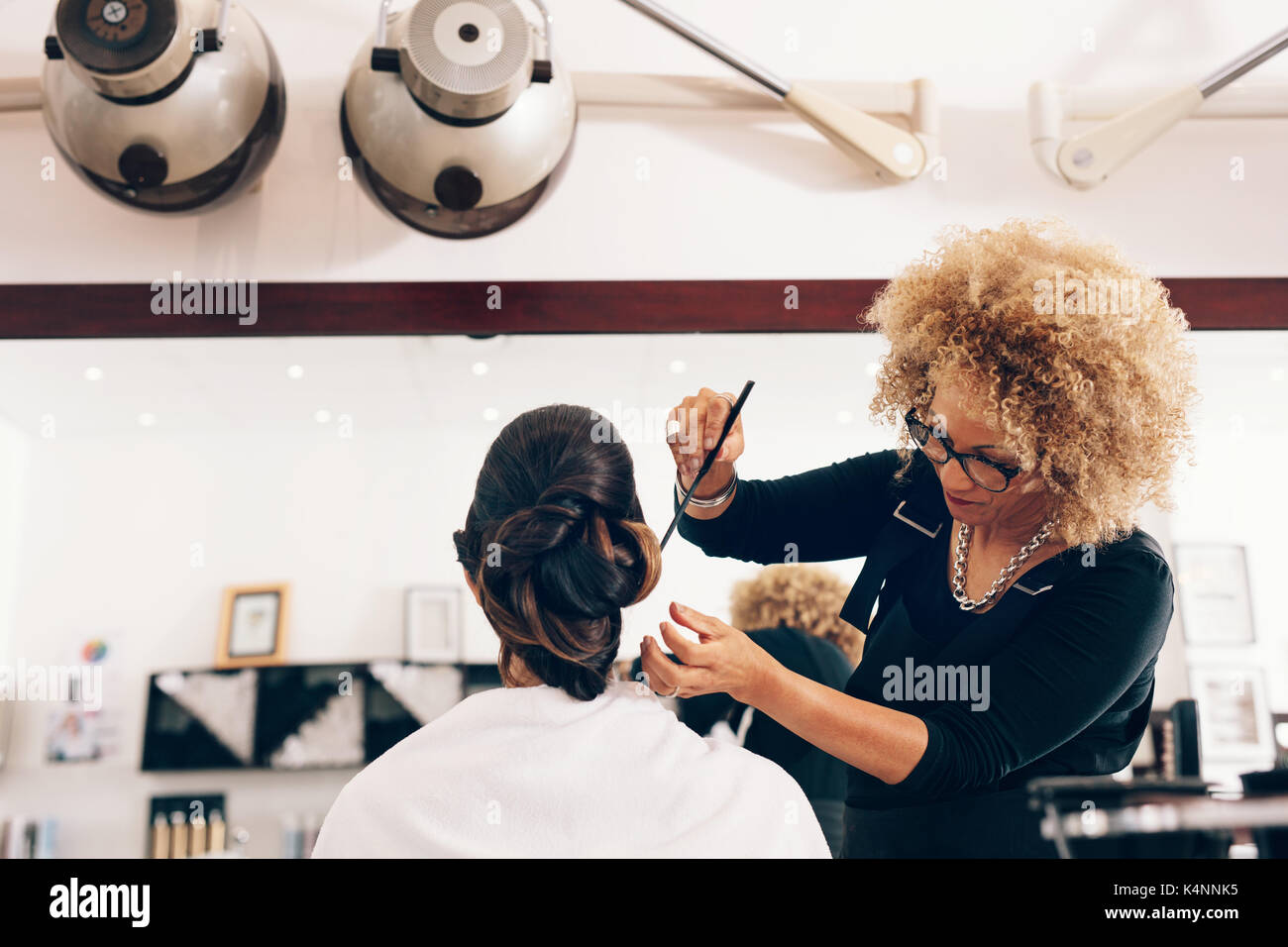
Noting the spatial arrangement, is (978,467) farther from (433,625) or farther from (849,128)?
(433,625)

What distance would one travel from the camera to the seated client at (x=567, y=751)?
0.97 metres

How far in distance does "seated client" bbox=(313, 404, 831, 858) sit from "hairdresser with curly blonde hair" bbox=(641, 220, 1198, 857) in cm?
7

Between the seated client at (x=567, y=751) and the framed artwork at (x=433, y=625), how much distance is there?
12 centimetres

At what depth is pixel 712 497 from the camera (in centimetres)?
117

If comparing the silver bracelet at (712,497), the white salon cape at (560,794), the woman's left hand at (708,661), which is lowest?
the white salon cape at (560,794)

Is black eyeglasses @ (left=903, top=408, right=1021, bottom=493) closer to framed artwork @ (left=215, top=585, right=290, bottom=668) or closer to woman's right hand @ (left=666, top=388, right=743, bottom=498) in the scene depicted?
woman's right hand @ (left=666, top=388, right=743, bottom=498)

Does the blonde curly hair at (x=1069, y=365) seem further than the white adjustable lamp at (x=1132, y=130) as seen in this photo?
No

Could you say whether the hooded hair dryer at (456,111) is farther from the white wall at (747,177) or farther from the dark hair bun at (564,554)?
the dark hair bun at (564,554)

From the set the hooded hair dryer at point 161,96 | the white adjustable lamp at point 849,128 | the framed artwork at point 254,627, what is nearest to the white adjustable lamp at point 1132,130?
the white adjustable lamp at point 849,128

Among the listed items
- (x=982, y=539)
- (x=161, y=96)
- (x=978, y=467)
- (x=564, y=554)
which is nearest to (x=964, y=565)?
(x=982, y=539)

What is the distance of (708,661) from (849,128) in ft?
2.55

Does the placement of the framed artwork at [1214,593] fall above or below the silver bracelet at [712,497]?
below
